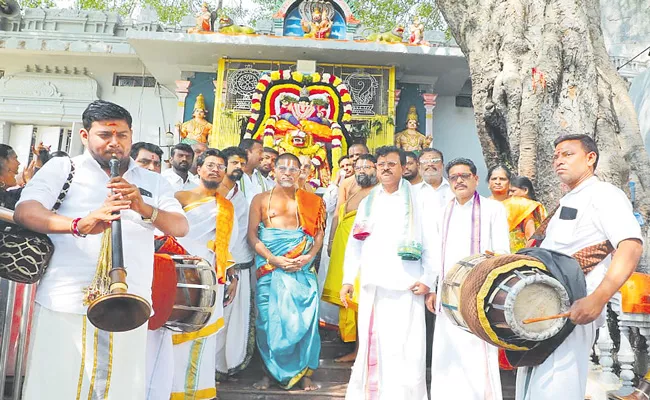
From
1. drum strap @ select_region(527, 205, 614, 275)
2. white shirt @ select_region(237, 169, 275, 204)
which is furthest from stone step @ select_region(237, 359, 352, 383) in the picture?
drum strap @ select_region(527, 205, 614, 275)

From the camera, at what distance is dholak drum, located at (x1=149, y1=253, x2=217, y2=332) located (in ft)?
9.30

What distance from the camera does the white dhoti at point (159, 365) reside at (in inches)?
123

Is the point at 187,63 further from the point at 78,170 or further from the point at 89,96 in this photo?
the point at 78,170

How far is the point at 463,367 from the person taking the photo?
352 centimetres

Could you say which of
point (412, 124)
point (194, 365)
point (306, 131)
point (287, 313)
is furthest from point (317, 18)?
point (194, 365)

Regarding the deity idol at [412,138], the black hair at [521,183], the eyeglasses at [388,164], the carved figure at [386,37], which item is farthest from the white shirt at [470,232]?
the carved figure at [386,37]

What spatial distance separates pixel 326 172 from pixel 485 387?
22.4ft

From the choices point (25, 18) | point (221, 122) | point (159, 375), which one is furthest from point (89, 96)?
point (159, 375)

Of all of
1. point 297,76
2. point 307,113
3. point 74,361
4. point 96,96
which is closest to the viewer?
point 74,361

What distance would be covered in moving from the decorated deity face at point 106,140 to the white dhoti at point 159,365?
4.07ft

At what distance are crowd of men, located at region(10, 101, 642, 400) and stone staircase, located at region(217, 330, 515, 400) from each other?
89 mm

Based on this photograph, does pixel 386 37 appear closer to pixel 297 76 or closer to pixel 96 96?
pixel 297 76

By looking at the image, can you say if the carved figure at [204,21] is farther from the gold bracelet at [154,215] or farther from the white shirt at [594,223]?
the white shirt at [594,223]

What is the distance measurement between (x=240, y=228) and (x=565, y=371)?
8.94ft
